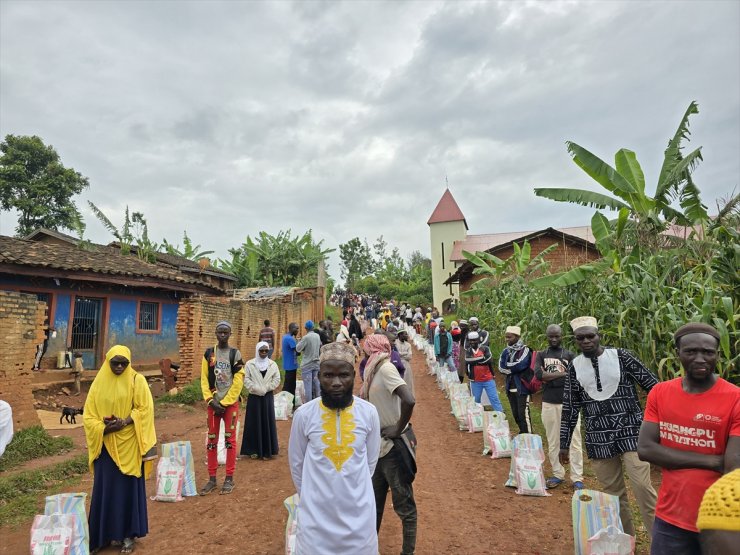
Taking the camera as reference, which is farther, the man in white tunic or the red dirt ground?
the red dirt ground

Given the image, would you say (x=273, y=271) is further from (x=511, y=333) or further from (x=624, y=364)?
(x=624, y=364)

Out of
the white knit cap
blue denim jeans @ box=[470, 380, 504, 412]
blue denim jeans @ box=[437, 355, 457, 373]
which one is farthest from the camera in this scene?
blue denim jeans @ box=[437, 355, 457, 373]

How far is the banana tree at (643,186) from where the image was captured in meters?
8.67

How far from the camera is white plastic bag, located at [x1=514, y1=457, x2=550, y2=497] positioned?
5.21 m

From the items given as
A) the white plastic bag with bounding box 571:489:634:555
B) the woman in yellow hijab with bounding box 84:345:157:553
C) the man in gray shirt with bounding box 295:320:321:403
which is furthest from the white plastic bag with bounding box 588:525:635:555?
the man in gray shirt with bounding box 295:320:321:403

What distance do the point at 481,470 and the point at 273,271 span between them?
23.9 m

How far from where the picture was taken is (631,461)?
11.4 feet

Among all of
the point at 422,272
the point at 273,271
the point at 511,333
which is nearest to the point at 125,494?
the point at 511,333

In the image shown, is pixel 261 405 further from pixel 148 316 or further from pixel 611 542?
pixel 148 316

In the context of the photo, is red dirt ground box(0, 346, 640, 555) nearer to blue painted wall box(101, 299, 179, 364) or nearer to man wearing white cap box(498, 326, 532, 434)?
man wearing white cap box(498, 326, 532, 434)

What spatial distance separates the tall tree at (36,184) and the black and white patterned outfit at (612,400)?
1129 inches

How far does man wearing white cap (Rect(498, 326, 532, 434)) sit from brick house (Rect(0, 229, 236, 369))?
32.0ft

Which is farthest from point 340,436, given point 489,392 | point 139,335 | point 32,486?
point 139,335

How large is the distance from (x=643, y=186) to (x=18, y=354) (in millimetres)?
11788
